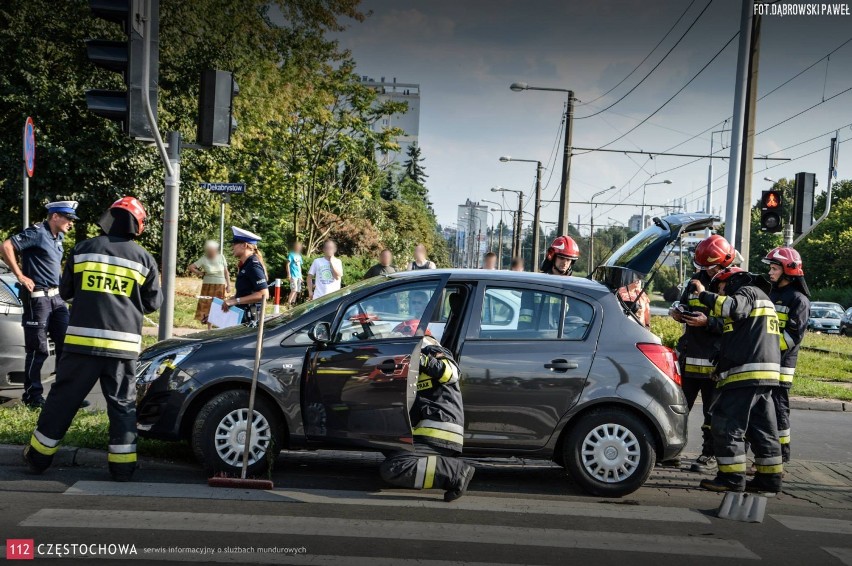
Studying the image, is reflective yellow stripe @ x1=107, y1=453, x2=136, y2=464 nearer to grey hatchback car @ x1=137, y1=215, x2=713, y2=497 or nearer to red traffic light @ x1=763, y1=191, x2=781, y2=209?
grey hatchback car @ x1=137, y1=215, x2=713, y2=497

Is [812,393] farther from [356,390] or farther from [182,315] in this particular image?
[182,315]

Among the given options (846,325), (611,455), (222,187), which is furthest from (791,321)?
(846,325)

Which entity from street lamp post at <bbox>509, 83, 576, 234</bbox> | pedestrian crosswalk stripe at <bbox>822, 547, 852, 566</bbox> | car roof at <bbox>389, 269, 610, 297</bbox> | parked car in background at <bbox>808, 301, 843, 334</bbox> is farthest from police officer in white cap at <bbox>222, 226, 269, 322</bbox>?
parked car in background at <bbox>808, 301, 843, 334</bbox>

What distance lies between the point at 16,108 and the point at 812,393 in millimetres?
17476

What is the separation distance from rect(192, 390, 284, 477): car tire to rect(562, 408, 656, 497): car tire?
7.28 feet

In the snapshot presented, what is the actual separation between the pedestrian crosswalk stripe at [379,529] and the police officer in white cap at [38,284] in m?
3.40

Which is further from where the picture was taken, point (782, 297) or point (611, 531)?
point (782, 297)

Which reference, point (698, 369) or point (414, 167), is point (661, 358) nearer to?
point (698, 369)

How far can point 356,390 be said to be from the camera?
5.98 metres

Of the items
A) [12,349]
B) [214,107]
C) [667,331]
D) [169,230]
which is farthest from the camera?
[667,331]

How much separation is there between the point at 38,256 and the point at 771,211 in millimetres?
10201

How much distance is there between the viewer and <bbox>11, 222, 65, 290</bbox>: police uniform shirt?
810 cm

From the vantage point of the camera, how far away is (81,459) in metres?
6.30

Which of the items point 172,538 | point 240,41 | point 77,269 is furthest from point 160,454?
point 240,41
